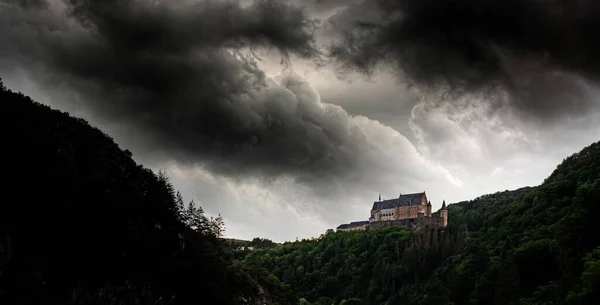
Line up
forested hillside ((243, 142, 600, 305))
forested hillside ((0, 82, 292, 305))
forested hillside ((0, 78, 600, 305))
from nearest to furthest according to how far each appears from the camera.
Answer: forested hillside ((0, 82, 292, 305)), forested hillside ((0, 78, 600, 305)), forested hillside ((243, 142, 600, 305))

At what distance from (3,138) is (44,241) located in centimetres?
1461

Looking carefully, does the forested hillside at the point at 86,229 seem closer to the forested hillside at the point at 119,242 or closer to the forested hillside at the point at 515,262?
the forested hillside at the point at 119,242

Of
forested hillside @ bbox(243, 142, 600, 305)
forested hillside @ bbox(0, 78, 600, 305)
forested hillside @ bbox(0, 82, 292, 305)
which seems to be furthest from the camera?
forested hillside @ bbox(243, 142, 600, 305)

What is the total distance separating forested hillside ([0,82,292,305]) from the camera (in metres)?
61.3

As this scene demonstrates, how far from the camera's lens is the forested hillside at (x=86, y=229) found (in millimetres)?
61281

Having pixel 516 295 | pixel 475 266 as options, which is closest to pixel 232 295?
pixel 516 295

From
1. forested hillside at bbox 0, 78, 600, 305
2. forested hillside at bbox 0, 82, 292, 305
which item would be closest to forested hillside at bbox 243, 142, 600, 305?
forested hillside at bbox 0, 78, 600, 305

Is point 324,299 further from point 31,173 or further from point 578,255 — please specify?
Answer: point 31,173

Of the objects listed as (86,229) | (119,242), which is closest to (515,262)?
(119,242)

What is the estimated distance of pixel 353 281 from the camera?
7721 inches

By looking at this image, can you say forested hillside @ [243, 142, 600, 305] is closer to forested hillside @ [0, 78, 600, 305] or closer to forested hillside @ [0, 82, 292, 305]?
forested hillside @ [0, 78, 600, 305]

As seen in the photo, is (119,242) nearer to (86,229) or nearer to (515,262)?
(86,229)

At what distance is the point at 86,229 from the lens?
234 feet

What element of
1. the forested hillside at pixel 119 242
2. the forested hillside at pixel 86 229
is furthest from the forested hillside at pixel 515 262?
the forested hillside at pixel 86 229
